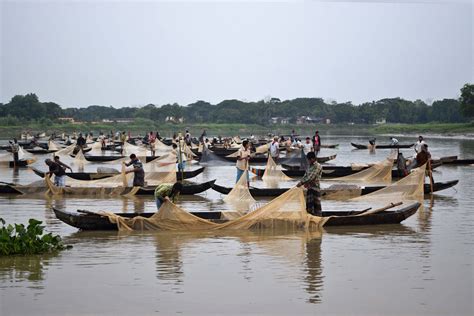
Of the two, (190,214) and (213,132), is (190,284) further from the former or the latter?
(213,132)

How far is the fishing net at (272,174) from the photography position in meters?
19.4

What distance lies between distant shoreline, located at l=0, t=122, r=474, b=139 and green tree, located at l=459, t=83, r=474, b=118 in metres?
2.02

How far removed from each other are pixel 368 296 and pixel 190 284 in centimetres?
195

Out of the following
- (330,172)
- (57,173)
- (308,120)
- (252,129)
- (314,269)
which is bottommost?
(314,269)

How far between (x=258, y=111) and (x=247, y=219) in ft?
321

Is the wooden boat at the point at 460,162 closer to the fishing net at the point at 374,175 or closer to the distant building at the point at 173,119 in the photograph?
the fishing net at the point at 374,175

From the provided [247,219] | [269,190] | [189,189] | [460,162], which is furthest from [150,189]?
[460,162]

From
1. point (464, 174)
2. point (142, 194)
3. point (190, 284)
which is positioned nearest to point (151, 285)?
point (190, 284)

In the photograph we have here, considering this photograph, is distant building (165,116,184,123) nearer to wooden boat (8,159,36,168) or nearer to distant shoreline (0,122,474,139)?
distant shoreline (0,122,474,139)

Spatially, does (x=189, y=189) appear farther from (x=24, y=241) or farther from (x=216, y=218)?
(x=24, y=241)

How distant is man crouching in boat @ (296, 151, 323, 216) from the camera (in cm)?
1084

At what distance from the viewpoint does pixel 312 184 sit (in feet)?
36.0

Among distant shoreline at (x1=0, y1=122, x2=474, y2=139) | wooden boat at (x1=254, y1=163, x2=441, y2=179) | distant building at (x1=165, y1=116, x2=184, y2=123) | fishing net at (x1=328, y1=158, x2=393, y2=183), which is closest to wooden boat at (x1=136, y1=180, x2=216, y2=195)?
wooden boat at (x1=254, y1=163, x2=441, y2=179)

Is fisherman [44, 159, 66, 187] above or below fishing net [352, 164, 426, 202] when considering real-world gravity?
above
